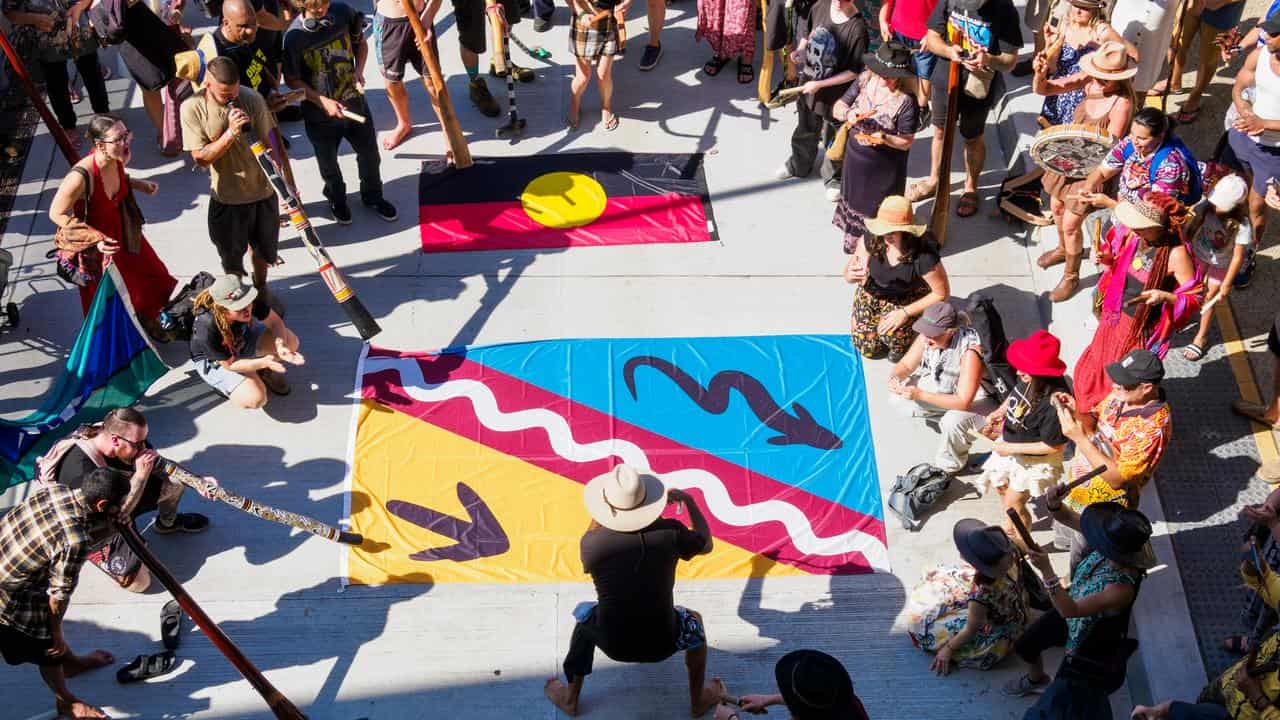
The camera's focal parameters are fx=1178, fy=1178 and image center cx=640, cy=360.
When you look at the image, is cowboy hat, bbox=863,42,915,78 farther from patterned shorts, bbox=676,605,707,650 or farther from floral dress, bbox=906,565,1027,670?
patterned shorts, bbox=676,605,707,650

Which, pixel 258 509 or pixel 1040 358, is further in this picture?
pixel 258 509

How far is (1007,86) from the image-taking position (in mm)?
9898

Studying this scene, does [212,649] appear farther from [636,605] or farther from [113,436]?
[636,605]

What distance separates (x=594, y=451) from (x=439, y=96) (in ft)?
11.1

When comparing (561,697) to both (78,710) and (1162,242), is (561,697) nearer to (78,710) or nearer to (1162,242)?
(78,710)

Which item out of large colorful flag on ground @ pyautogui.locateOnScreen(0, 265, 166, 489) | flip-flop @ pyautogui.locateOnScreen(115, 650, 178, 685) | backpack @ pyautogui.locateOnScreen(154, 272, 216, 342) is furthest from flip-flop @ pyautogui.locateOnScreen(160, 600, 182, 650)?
backpack @ pyautogui.locateOnScreen(154, 272, 216, 342)

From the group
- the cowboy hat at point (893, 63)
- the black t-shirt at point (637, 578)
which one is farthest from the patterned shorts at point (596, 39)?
the black t-shirt at point (637, 578)

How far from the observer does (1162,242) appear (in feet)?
21.6

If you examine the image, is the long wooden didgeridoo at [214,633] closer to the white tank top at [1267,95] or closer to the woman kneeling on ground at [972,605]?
the woman kneeling on ground at [972,605]

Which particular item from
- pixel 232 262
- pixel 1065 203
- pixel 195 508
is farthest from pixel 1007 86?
pixel 195 508

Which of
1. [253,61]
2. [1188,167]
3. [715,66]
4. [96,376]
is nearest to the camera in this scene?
[1188,167]

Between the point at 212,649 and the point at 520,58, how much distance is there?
20.5 ft

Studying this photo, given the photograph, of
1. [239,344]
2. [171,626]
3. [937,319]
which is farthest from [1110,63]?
[171,626]

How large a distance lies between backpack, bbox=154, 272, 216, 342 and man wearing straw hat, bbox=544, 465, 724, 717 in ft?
11.2
